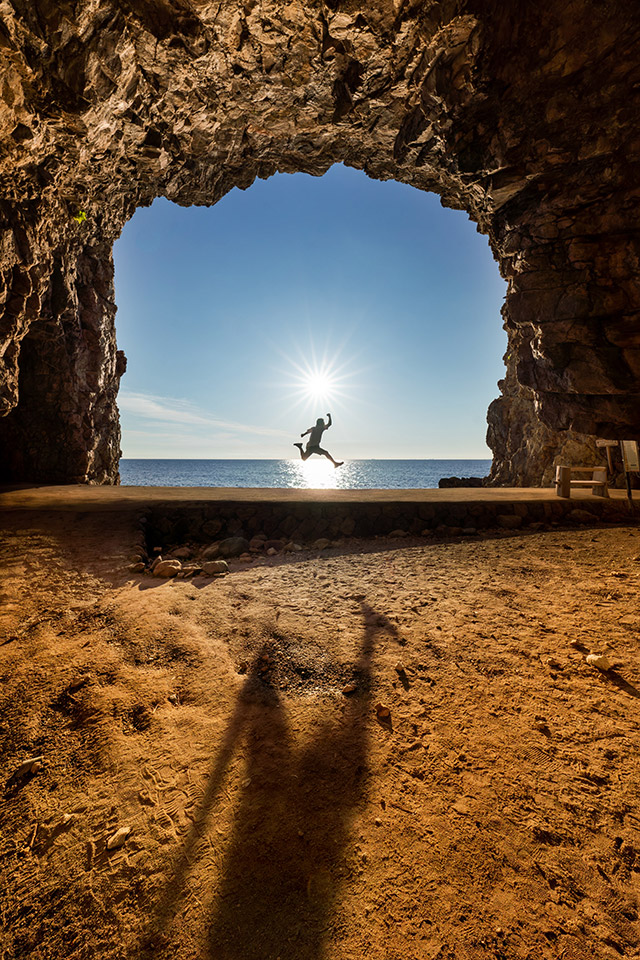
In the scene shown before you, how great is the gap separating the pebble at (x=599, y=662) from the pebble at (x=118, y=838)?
3.08 m

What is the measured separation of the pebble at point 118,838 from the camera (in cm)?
147

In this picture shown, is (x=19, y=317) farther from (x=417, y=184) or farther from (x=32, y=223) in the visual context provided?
(x=417, y=184)

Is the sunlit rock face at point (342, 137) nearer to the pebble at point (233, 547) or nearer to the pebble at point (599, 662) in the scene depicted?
the pebble at point (233, 547)

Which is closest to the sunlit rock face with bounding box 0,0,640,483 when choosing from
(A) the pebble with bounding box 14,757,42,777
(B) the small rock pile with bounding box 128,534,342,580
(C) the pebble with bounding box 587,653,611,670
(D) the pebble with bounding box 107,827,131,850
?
(B) the small rock pile with bounding box 128,534,342,580

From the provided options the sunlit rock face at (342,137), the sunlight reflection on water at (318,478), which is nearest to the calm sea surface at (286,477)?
the sunlight reflection on water at (318,478)

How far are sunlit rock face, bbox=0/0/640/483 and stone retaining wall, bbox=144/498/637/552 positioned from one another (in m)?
6.75

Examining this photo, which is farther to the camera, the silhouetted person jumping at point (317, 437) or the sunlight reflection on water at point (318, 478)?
the sunlight reflection on water at point (318, 478)

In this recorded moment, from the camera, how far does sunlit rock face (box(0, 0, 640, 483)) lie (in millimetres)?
7734

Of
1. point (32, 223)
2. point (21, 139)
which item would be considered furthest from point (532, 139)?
point (32, 223)

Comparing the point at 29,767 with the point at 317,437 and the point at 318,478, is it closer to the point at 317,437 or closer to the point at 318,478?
the point at 317,437

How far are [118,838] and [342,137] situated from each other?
18.2 m

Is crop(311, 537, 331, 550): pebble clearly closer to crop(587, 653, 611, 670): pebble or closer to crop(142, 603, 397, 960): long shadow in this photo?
crop(142, 603, 397, 960): long shadow

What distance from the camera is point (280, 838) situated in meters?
1.47

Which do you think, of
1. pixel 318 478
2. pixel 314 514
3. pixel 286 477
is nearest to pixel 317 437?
pixel 314 514
